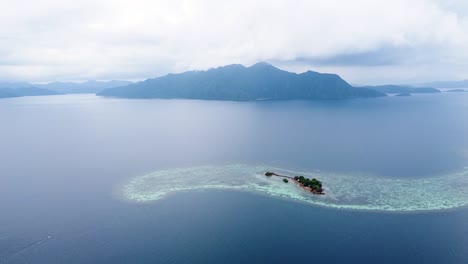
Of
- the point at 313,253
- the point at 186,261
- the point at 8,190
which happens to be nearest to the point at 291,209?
the point at 313,253

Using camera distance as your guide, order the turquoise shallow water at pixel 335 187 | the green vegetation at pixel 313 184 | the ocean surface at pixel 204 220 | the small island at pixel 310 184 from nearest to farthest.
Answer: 1. the ocean surface at pixel 204 220
2. the turquoise shallow water at pixel 335 187
3. the small island at pixel 310 184
4. the green vegetation at pixel 313 184

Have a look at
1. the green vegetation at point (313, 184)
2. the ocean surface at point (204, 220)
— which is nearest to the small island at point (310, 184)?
the green vegetation at point (313, 184)

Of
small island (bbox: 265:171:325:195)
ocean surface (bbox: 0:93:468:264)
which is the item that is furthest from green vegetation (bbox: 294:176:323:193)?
ocean surface (bbox: 0:93:468:264)

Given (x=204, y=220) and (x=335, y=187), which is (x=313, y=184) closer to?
(x=335, y=187)

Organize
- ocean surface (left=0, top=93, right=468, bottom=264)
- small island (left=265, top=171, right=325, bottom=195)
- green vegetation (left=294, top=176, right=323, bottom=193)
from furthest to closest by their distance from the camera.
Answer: green vegetation (left=294, top=176, right=323, bottom=193), small island (left=265, top=171, right=325, bottom=195), ocean surface (left=0, top=93, right=468, bottom=264)

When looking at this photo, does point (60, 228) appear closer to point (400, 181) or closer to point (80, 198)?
point (80, 198)

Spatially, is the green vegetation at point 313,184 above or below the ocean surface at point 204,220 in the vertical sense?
above

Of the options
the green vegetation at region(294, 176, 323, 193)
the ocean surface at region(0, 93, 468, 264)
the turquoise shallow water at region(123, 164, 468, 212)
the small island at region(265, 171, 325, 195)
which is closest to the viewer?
the ocean surface at region(0, 93, 468, 264)

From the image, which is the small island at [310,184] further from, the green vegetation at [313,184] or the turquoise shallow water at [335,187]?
the turquoise shallow water at [335,187]

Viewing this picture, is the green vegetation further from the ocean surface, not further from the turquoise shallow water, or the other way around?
the ocean surface
